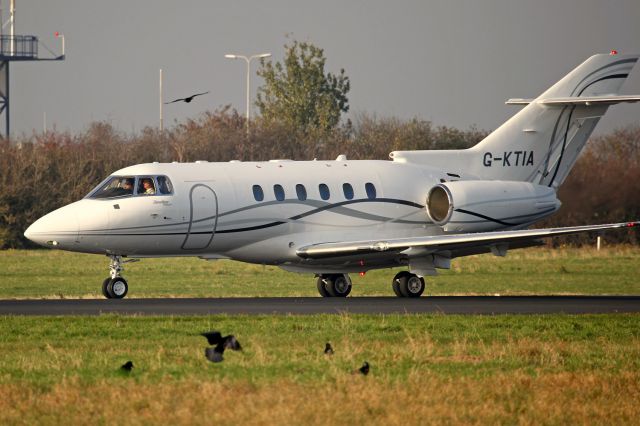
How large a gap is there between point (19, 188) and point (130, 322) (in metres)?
39.5

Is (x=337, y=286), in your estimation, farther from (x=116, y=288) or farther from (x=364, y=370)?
(x=364, y=370)

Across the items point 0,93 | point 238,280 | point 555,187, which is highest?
point 0,93

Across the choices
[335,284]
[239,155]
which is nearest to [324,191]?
[335,284]

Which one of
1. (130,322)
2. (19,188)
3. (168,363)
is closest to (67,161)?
(19,188)

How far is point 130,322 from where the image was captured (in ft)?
78.2

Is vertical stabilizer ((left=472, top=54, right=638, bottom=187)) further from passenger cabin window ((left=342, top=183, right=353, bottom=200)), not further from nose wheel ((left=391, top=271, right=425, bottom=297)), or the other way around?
nose wheel ((left=391, top=271, right=425, bottom=297))

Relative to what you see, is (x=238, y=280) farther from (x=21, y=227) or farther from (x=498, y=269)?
(x=21, y=227)

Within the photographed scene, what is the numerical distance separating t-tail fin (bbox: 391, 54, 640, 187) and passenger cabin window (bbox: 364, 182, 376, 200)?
1.65 m

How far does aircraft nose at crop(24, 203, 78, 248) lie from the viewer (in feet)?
98.0

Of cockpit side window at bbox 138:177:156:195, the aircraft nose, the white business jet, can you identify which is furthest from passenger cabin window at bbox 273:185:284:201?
the aircraft nose

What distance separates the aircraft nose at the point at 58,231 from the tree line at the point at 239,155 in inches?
738

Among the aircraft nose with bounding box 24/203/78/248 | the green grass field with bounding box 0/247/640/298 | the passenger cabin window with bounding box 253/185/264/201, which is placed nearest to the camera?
the aircraft nose with bounding box 24/203/78/248

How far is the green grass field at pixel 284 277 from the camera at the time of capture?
129ft

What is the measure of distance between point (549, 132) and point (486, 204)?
10.8 feet
